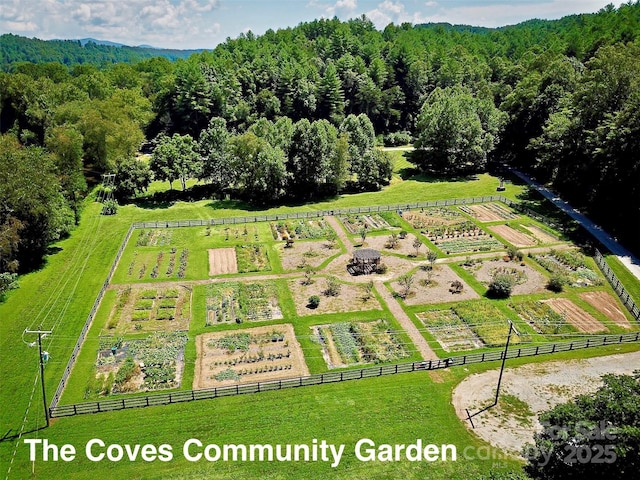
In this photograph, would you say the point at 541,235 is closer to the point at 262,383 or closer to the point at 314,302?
the point at 314,302

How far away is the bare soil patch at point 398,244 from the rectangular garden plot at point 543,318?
13058 mm

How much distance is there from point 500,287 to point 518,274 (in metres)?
5.70

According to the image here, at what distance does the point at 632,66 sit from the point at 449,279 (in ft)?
127

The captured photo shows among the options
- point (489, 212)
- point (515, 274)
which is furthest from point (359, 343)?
point (489, 212)

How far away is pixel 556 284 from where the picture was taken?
44031mm

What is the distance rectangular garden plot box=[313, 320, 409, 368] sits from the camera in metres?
35.4

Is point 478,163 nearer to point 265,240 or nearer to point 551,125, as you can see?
point 551,125

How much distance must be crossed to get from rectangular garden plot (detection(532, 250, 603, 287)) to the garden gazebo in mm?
17024

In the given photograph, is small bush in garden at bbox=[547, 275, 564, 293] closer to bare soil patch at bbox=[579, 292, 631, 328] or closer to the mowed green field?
bare soil patch at bbox=[579, 292, 631, 328]

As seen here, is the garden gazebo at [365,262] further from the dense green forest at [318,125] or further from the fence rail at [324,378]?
the dense green forest at [318,125]

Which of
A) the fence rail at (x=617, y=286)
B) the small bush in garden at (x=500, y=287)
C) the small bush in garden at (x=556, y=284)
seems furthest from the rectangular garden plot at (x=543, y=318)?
the fence rail at (x=617, y=286)

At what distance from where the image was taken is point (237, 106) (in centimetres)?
10081

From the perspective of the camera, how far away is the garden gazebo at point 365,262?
47.8m

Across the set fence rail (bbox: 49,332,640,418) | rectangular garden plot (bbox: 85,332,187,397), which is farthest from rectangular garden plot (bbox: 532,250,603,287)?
rectangular garden plot (bbox: 85,332,187,397)
